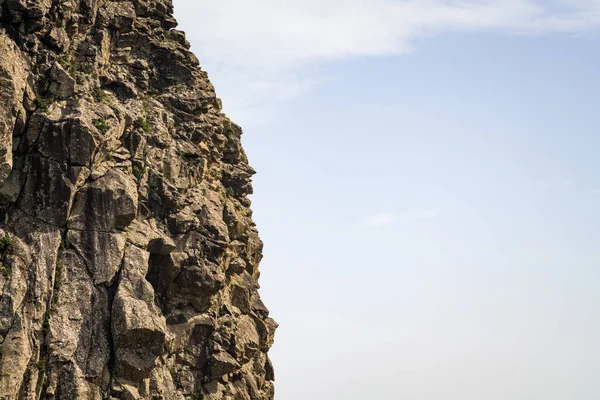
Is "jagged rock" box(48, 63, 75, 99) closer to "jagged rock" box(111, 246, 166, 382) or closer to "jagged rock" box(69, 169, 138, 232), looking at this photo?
"jagged rock" box(69, 169, 138, 232)

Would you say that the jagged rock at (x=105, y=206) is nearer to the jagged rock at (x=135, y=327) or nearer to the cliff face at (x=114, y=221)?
the cliff face at (x=114, y=221)

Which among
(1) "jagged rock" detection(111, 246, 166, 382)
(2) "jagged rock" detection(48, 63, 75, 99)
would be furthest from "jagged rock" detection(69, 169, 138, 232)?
(2) "jagged rock" detection(48, 63, 75, 99)

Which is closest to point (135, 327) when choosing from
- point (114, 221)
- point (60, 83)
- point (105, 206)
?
point (114, 221)

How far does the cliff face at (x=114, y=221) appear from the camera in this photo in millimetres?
62656

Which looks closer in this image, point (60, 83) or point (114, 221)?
point (114, 221)

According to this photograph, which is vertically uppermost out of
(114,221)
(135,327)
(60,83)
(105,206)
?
(60,83)

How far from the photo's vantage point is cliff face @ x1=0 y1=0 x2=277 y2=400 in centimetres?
6266

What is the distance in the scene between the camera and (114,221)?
67.2 meters

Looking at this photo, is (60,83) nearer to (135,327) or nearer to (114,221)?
(114,221)

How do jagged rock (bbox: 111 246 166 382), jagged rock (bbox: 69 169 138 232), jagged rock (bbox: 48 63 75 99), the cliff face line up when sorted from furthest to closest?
1. jagged rock (bbox: 48 63 75 99)
2. jagged rock (bbox: 69 169 138 232)
3. jagged rock (bbox: 111 246 166 382)
4. the cliff face

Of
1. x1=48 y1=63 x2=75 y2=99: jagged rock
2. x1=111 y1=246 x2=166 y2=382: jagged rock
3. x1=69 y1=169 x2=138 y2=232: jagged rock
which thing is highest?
x1=48 y1=63 x2=75 y2=99: jagged rock

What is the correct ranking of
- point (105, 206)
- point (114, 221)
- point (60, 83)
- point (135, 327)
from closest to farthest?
point (135, 327), point (105, 206), point (114, 221), point (60, 83)

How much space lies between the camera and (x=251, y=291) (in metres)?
83.8

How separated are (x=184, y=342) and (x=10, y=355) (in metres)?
16.4
